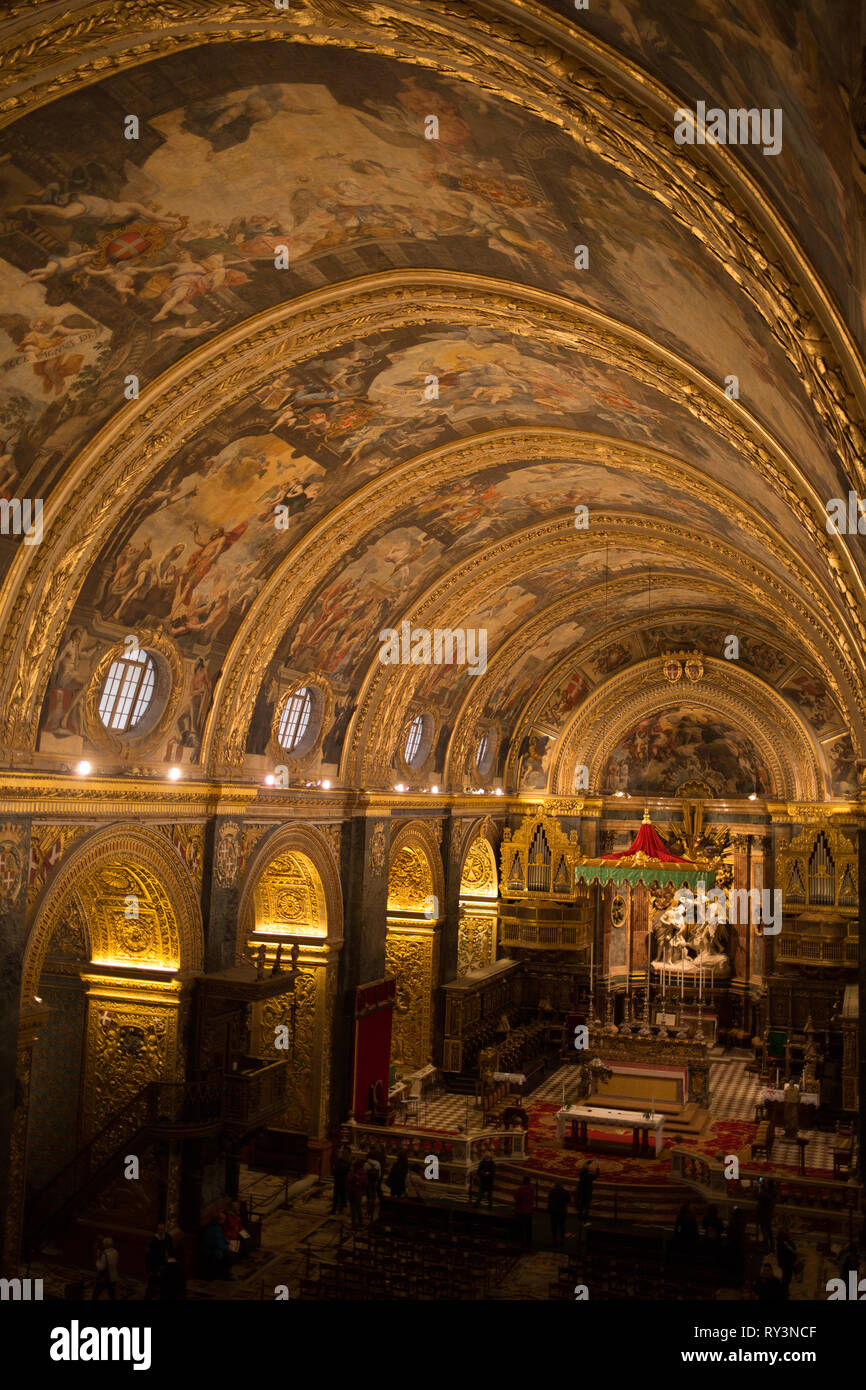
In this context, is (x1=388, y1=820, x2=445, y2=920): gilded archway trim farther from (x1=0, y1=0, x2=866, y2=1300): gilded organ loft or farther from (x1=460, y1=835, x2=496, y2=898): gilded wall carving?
(x1=460, y1=835, x2=496, y2=898): gilded wall carving

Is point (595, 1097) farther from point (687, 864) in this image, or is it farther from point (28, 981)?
point (28, 981)

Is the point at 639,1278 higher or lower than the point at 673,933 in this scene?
lower

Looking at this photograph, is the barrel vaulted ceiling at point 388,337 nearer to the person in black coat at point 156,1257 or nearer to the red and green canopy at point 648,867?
the red and green canopy at point 648,867

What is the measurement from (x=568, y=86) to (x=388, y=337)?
832 centimetres

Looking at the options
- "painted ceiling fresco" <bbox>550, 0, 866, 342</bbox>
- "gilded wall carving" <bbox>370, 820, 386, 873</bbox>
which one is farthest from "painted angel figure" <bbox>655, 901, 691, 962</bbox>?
"painted ceiling fresco" <bbox>550, 0, 866, 342</bbox>

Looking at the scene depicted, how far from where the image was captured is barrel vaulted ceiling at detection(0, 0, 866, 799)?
595 centimetres

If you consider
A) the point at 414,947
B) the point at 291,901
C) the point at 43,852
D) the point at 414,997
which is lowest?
the point at 414,997

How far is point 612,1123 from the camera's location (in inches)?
982

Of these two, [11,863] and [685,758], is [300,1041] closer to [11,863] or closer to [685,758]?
[11,863]

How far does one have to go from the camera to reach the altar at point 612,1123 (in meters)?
25.0

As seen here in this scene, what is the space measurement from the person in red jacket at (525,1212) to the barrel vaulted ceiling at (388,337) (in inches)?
375

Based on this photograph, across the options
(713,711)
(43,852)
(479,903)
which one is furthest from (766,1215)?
(713,711)

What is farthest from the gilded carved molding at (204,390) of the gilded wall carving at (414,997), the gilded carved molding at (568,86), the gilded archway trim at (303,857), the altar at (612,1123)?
the gilded wall carving at (414,997)

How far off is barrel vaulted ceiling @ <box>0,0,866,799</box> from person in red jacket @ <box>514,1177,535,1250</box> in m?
9.52
